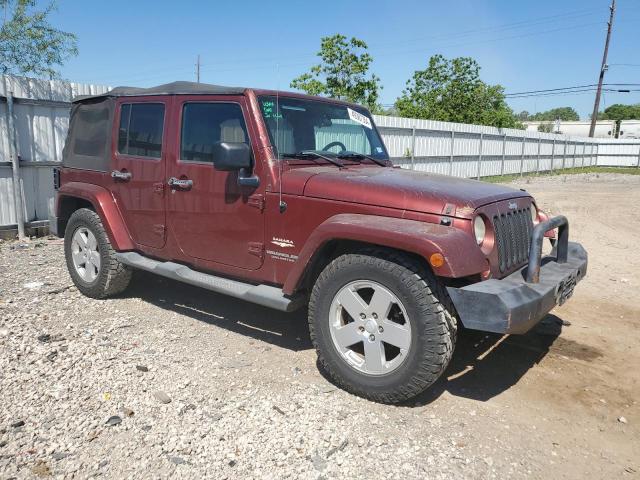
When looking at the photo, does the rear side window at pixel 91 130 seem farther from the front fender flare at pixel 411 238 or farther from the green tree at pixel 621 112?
the green tree at pixel 621 112

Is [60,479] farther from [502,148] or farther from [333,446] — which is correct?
[502,148]

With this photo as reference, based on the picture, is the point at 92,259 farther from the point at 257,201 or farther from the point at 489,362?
the point at 489,362

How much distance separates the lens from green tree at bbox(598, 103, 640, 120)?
9094cm

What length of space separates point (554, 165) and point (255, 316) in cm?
3049

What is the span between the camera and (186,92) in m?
4.52

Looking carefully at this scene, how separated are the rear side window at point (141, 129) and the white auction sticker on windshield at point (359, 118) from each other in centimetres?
165

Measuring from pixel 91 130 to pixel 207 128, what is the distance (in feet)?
5.80

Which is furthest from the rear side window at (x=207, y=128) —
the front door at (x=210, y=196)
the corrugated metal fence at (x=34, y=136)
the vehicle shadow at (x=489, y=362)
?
the corrugated metal fence at (x=34, y=136)

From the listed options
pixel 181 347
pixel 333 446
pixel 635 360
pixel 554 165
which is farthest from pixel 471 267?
pixel 554 165

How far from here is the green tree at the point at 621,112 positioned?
90938 millimetres

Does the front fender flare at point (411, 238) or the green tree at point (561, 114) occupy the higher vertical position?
the green tree at point (561, 114)

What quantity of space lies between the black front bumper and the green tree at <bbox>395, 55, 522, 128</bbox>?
1077 inches

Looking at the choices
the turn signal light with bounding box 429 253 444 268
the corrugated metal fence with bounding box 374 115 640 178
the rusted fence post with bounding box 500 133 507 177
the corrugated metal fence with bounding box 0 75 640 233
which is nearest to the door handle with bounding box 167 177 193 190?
the turn signal light with bounding box 429 253 444 268

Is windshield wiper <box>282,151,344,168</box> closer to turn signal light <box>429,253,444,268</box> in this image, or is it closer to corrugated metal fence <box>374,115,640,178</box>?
turn signal light <box>429,253,444,268</box>
